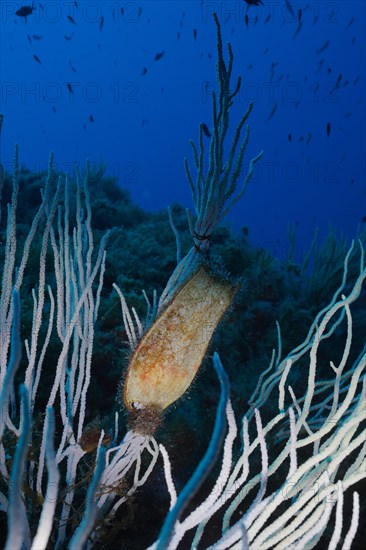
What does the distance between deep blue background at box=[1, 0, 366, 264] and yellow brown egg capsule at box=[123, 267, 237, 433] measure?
3090 inches

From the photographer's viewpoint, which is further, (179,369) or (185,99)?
(185,99)

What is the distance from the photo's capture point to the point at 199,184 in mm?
2236

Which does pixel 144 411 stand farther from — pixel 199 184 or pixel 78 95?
pixel 78 95

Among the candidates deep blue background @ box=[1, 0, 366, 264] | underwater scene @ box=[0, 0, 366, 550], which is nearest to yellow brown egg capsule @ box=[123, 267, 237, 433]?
underwater scene @ box=[0, 0, 366, 550]

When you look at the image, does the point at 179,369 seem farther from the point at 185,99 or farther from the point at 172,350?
the point at 185,99

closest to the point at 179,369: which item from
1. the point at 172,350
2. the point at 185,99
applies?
the point at 172,350

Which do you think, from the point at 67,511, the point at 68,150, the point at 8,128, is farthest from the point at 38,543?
the point at 8,128

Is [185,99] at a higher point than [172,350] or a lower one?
higher

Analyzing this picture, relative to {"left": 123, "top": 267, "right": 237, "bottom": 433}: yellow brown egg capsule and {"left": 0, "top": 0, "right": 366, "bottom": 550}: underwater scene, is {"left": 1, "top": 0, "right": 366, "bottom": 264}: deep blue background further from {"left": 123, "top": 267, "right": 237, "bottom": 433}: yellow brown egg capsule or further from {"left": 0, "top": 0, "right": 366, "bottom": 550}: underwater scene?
{"left": 123, "top": 267, "right": 237, "bottom": 433}: yellow brown egg capsule

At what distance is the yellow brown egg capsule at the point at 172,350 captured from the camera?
2023mm

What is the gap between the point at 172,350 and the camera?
2.02 metres

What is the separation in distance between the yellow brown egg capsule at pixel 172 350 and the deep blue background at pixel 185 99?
78485mm

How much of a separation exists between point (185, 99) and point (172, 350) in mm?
113035

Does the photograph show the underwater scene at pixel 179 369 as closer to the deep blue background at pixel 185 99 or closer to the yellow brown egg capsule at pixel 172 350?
Answer: the yellow brown egg capsule at pixel 172 350
